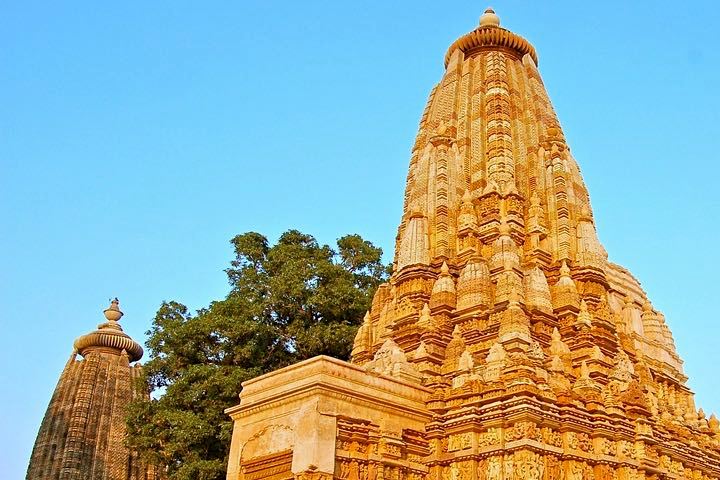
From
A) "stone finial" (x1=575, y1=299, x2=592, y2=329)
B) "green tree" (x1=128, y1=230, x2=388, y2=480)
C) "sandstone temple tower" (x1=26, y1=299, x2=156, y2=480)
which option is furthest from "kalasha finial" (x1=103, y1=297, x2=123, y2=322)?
"stone finial" (x1=575, y1=299, x2=592, y2=329)

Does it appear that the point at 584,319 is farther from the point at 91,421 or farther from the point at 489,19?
the point at 91,421

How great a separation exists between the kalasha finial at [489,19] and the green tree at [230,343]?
354 inches

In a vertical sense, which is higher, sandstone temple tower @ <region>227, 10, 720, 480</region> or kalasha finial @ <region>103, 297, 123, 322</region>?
kalasha finial @ <region>103, 297, 123, 322</region>

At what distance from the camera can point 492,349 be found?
16125mm

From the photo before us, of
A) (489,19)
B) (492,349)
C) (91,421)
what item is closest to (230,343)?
(492,349)

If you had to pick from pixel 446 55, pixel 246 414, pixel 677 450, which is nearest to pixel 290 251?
pixel 446 55

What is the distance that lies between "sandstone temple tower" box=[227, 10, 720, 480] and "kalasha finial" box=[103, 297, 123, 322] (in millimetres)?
26183

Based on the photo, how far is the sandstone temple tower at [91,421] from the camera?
36875 mm

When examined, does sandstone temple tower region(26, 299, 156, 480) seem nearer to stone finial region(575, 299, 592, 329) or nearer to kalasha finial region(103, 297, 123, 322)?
kalasha finial region(103, 297, 123, 322)

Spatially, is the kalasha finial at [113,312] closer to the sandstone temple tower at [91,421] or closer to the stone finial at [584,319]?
the sandstone temple tower at [91,421]

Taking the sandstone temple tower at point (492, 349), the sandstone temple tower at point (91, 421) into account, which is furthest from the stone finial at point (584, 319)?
the sandstone temple tower at point (91, 421)

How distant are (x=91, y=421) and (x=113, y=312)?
7203mm

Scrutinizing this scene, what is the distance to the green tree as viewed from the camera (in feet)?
69.5

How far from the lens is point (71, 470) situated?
36.2 m
